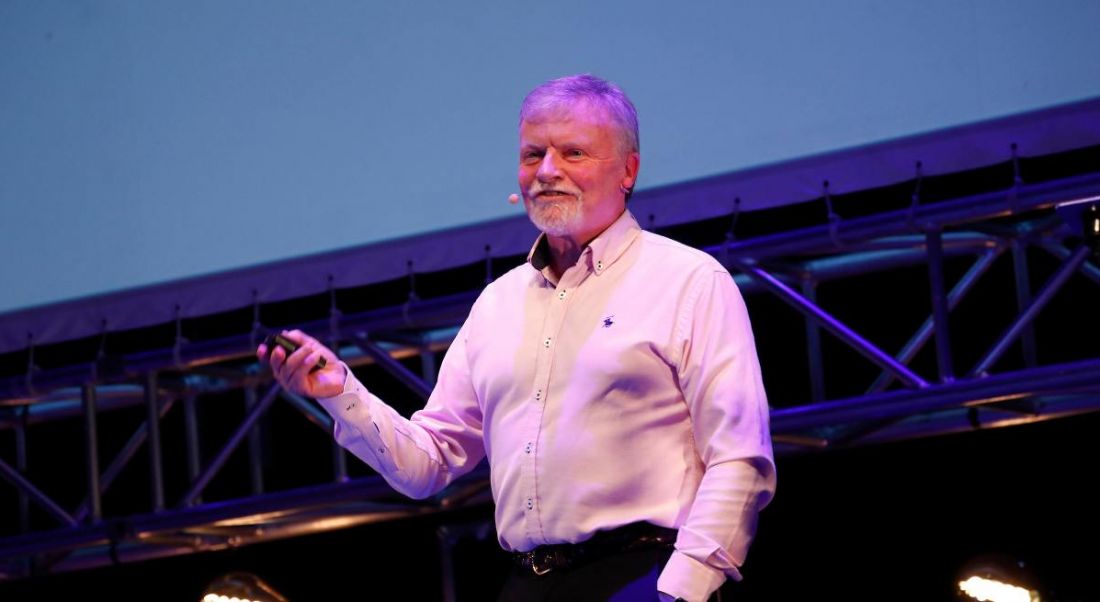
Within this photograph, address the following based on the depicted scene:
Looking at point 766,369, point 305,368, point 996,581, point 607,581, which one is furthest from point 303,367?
point 766,369

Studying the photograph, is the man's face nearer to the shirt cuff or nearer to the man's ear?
the man's ear

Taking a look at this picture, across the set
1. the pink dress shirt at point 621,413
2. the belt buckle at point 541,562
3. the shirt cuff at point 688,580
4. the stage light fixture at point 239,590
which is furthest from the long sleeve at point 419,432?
the stage light fixture at point 239,590

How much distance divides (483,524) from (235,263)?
120cm

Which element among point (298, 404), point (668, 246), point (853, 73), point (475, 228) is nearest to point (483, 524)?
point (298, 404)

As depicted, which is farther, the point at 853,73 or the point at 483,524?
the point at 483,524

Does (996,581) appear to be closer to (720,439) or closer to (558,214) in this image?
(720,439)

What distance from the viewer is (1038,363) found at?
427 centimetres

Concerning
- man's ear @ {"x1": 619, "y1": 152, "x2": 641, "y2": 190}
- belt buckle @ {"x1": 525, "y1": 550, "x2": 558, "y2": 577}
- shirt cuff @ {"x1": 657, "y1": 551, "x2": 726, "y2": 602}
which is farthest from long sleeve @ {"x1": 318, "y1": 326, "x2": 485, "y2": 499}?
shirt cuff @ {"x1": 657, "y1": 551, "x2": 726, "y2": 602}

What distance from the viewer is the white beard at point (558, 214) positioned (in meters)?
2.40

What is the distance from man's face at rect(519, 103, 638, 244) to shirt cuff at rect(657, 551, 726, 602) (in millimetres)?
598

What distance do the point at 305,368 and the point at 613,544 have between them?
0.55 metres

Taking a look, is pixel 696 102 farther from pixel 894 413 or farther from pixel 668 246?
pixel 668 246

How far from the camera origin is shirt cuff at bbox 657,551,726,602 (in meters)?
2.11

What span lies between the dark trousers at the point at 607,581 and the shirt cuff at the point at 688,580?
0.07 m
